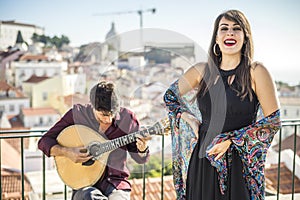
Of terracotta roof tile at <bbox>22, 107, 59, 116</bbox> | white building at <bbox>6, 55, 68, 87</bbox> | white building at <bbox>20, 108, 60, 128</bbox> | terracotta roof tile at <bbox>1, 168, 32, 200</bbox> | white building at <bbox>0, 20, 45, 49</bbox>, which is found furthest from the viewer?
white building at <bbox>0, 20, 45, 49</bbox>

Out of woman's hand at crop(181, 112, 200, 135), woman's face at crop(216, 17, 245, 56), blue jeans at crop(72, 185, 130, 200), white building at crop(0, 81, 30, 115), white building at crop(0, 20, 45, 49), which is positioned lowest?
white building at crop(0, 81, 30, 115)

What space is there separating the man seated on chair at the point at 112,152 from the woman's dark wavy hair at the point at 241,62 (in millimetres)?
382

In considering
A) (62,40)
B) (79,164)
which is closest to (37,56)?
(62,40)

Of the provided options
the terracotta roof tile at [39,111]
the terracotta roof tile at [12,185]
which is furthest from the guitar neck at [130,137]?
the terracotta roof tile at [39,111]

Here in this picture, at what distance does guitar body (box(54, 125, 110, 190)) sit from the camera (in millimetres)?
1760

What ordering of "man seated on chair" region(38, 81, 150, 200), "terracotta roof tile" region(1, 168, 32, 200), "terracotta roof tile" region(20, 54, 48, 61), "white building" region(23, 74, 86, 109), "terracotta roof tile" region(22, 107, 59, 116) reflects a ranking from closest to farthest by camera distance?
"man seated on chair" region(38, 81, 150, 200) < "terracotta roof tile" region(1, 168, 32, 200) < "terracotta roof tile" region(22, 107, 59, 116) < "white building" region(23, 74, 86, 109) < "terracotta roof tile" region(20, 54, 48, 61)

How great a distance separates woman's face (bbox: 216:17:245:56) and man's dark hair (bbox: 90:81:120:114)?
1.61 ft

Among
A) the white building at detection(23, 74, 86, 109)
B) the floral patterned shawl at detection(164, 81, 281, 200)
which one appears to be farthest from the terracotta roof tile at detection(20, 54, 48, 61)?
the floral patterned shawl at detection(164, 81, 281, 200)

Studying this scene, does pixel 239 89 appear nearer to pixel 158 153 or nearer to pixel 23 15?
pixel 158 153

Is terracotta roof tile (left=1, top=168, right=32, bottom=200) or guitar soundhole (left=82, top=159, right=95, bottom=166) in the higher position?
guitar soundhole (left=82, top=159, right=95, bottom=166)

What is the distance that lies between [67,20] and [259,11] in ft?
84.9

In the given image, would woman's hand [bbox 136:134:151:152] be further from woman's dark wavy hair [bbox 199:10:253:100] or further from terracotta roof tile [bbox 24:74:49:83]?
terracotta roof tile [bbox 24:74:49:83]

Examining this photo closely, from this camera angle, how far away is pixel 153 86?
5.10 feet

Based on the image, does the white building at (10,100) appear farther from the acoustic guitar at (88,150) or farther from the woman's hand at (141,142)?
the woman's hand at (141,142)
